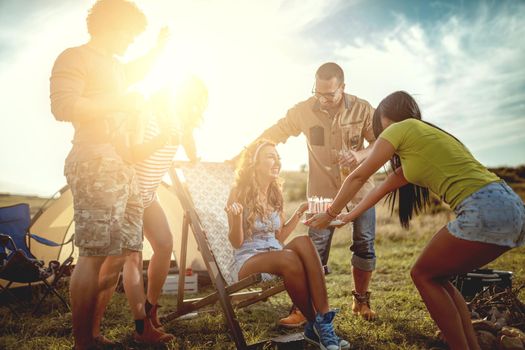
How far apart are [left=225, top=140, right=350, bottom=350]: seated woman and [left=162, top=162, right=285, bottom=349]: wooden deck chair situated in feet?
0.55

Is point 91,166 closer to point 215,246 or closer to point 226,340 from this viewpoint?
point 215,246

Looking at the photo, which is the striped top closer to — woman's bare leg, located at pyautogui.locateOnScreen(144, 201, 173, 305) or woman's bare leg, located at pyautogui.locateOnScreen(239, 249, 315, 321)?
woman's bare leg, located at pyautogui.locateOnScreen(144, 201, 173, 305)

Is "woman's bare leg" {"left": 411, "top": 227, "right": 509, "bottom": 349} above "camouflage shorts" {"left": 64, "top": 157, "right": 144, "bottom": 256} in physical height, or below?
below

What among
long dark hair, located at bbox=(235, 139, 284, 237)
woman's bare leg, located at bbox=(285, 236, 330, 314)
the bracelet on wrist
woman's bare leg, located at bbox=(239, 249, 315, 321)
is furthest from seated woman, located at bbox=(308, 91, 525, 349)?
long dark hair, located at bbox=(235, 139, 284, 237)

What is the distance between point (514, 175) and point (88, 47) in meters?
29.3

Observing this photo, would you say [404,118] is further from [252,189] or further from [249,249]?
[249,249]

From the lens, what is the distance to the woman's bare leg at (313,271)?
2.67m

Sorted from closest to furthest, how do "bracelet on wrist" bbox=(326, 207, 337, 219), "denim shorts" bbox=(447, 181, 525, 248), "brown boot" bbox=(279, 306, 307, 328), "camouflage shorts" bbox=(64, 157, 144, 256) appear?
"denim shorts" bbox=(447, 181, 525, 248) < "camouflage shorts" bbox=(64, 157, 144, 256) < "bracelet on wrist" bbox=(326, 207, 337, 219) < "brown boot" bbox=(279, 306, 307, 328)

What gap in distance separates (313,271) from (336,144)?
1.55 meters

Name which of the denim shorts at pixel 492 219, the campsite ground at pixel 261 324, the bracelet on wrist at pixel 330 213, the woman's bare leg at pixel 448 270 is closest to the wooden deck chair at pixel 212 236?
the campsite ground at pixel 261 324

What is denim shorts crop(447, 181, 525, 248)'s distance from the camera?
6.28 feet

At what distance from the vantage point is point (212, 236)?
3434mm

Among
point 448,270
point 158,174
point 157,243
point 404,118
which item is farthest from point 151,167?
point 448,270

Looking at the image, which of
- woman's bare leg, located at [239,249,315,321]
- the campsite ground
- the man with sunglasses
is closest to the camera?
woman's bare leg, located at [239,249,315,321]
